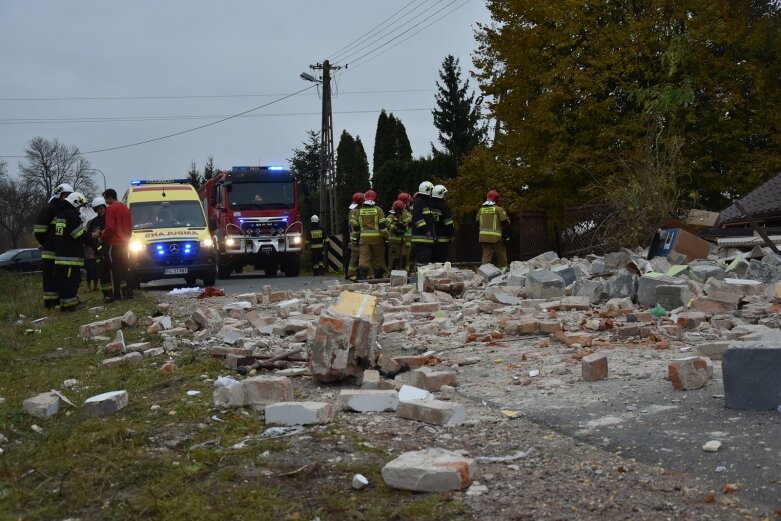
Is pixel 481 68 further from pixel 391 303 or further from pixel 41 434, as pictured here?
pixel 41 434

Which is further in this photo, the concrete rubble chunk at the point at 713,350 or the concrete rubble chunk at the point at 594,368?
the concrete rubble chunk at the point at 713,350

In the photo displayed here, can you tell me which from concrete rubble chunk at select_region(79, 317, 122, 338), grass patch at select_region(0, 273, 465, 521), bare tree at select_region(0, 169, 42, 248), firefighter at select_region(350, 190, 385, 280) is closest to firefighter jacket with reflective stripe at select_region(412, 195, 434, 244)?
firefighter at select_region(350, 190, 385, 280)

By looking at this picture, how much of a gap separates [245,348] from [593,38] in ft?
61.3

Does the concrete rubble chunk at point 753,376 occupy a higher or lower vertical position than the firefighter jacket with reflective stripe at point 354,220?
lower

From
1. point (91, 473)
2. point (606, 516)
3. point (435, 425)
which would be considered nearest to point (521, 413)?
point (435, 425)

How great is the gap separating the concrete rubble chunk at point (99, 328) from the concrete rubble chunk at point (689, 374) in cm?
687

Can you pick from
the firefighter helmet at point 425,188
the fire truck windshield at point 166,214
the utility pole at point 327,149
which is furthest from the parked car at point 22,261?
the firefighter helmet at point 425,188

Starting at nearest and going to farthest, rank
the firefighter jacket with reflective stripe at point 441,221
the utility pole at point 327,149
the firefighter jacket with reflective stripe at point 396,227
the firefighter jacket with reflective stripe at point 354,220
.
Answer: the firefighter jacket with reflective stripe at point 441,221 → the firefighter jacket with reflective stripe at point 354,220 → the firefighter jacket with reflective stripe at point 396,227 → the utility pole at point 327,149

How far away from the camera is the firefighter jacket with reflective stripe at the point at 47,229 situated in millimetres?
13312

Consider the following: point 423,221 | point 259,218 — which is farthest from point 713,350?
point 259,218

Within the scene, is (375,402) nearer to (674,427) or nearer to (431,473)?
(431,473)

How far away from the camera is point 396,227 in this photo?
19234 mm

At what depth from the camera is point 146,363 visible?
745 cm

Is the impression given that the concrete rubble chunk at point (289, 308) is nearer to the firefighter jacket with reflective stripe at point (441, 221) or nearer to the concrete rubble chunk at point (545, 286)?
the concrete rubble chunk at point (545, 286)
